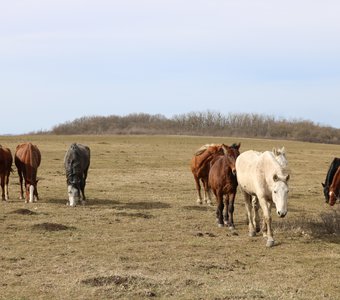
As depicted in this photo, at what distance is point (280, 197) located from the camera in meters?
9.83

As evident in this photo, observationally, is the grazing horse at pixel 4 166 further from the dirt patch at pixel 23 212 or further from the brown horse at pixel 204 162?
the brown horse at pixel 204 162

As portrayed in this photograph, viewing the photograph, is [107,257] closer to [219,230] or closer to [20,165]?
[219,230]

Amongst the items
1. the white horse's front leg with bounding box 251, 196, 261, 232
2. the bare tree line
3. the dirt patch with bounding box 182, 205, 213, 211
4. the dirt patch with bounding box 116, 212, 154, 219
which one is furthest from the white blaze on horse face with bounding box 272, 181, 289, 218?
the bare tree line

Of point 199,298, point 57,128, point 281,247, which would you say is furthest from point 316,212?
point 57,128

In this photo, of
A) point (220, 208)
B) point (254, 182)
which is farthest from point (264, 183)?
point (220, 208)

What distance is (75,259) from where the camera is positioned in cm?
920

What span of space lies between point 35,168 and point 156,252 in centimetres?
807

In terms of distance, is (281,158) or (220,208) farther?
(220,208)

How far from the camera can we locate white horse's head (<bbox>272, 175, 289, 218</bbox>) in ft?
31.9

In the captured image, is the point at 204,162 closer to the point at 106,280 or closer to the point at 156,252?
the point at 156,252

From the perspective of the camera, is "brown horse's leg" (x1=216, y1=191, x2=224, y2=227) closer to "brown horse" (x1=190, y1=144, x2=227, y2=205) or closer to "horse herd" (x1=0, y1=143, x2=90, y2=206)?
"brown horse" (x1=190, y1=144, x2=227, y2=205)

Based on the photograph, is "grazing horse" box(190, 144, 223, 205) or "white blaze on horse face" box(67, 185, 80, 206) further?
"grazing horse" box(190, 144, 223, 205)

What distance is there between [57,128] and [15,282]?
253ft

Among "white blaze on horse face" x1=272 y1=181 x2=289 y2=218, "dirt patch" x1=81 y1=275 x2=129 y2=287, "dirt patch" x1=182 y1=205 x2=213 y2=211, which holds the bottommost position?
"dirt patch" x1=182 y1=205 x2=213 y2=211
